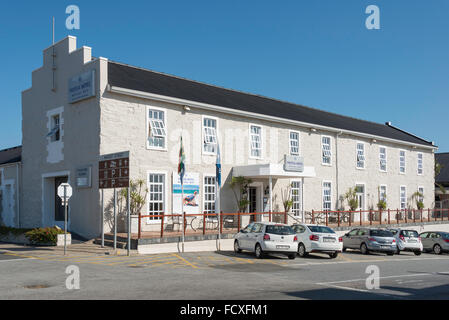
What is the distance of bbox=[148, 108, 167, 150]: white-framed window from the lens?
22.8m

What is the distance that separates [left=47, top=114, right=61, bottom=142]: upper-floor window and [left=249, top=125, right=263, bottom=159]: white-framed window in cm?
1018

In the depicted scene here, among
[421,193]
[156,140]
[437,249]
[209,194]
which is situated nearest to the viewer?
[156,140]

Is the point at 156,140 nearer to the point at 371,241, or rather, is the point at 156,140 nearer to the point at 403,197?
the point at 371,241

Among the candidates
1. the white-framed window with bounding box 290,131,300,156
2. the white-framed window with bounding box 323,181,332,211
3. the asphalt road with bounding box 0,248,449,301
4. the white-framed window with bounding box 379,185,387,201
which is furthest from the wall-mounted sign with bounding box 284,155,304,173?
the white-framed window with bounding box 379,185,387,201

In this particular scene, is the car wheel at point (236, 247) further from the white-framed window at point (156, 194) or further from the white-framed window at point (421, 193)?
the white-framed window at point (421, 193)

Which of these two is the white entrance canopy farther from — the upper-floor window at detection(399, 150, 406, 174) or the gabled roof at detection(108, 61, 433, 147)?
the upper-floor window at detection(399, 150, 406, 174)

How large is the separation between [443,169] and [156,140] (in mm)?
38126

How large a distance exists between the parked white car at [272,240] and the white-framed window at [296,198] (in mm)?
9865

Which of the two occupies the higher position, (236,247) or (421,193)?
(421,193)

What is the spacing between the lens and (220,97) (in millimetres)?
28266

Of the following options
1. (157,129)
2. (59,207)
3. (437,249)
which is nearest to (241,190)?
(157,129)

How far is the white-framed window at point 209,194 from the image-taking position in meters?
24.8
